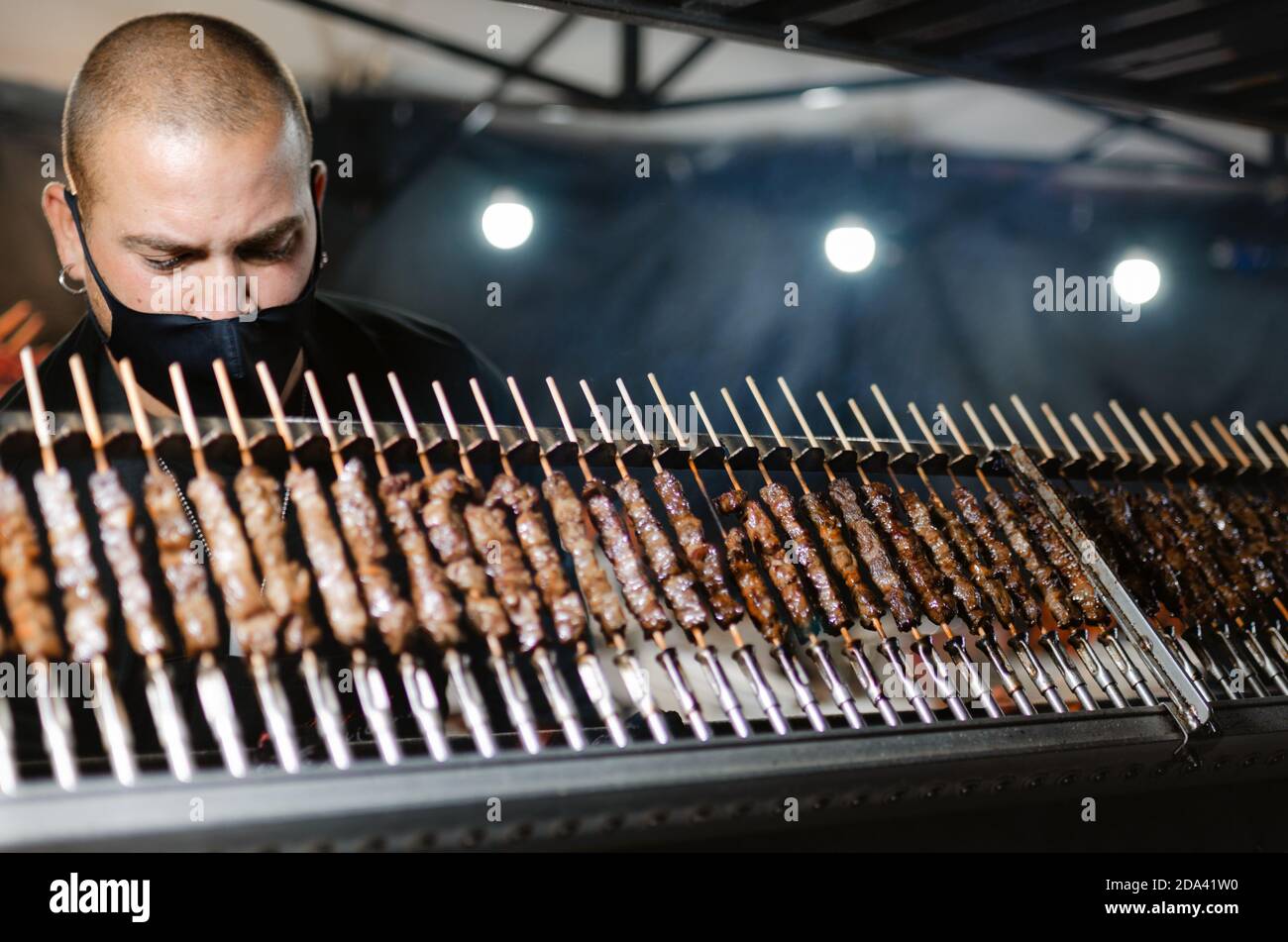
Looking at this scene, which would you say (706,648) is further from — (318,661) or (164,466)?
(164,466)

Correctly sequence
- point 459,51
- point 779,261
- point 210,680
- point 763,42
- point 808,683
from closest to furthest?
point 210,680 < point 808,683 < point 763,42 < point 459,51 < point 779,261

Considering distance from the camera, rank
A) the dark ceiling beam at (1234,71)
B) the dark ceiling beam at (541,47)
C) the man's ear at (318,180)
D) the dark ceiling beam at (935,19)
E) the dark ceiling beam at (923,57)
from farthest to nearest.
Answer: the dark ceiling beam at (541,47)
the dark ceiling beam at (1234,71)
the dark ceiling beam at (935,19)
the dark ceiling beam at (923,57)
the man's ear at (318,180)

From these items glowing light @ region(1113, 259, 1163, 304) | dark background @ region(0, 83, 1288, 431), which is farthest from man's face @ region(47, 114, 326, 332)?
glowing light @ region(1113, 259, 1163, 304)

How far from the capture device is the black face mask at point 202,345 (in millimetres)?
2986

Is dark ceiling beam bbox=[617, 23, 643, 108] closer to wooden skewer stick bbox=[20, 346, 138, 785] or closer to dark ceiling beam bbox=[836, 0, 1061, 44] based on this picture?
dark ceiling beam bbox=[836, 0, 1061, 44]

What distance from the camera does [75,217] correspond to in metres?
3.22

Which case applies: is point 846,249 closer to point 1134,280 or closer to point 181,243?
point 1134,280

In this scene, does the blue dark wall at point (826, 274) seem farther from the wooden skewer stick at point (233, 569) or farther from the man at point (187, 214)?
the wooden skewer stick at point (233, 569)

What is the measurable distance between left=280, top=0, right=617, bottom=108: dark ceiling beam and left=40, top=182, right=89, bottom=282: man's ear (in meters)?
2.96

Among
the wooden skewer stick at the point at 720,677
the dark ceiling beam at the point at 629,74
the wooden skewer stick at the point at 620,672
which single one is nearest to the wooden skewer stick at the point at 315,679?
the wooden skewer stick at the point at 620,672

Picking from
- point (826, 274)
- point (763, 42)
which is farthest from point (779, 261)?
point (763, 42)

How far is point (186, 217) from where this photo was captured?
301 cm

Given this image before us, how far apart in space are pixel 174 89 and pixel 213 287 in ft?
1.85
